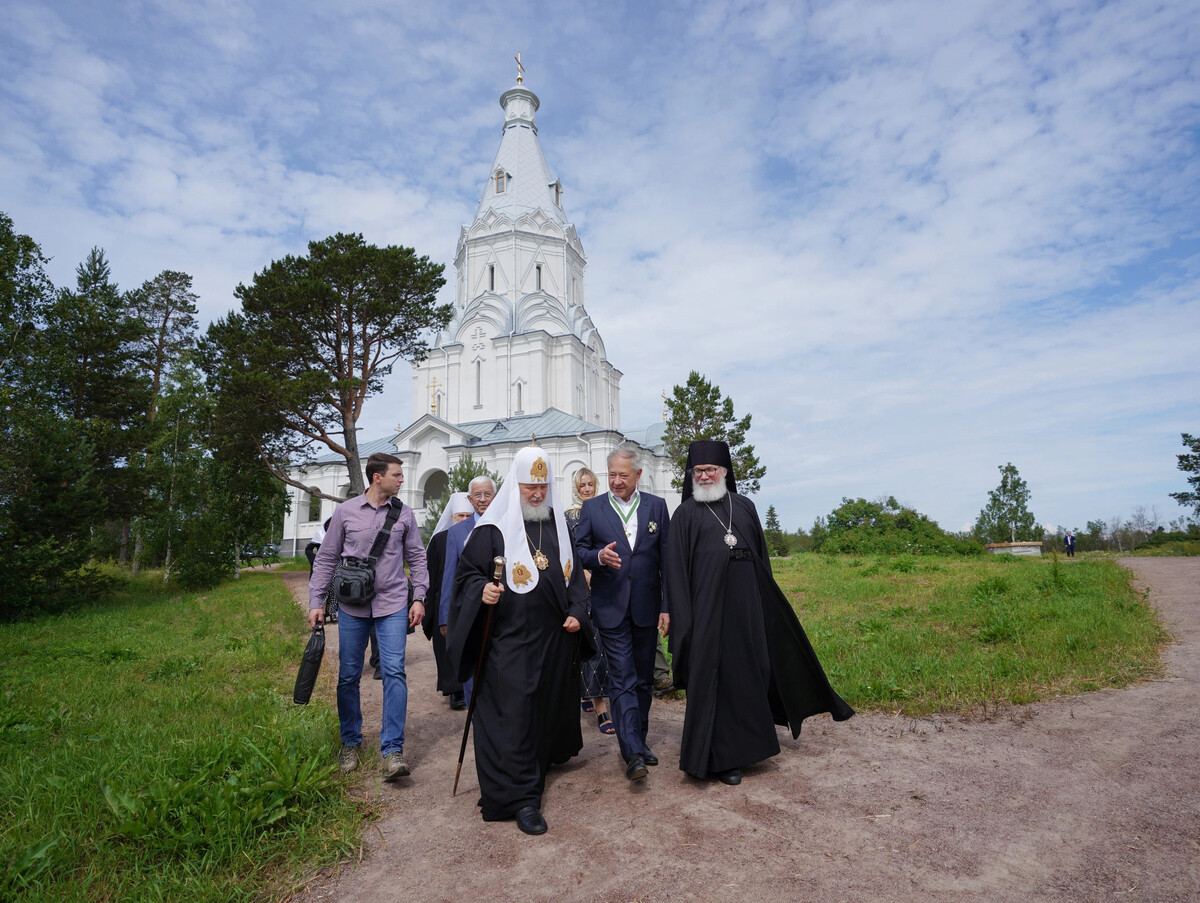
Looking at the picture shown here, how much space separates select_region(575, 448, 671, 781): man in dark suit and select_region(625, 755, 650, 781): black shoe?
133 millimetres

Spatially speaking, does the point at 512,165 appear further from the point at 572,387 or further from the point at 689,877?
the point at 689,877

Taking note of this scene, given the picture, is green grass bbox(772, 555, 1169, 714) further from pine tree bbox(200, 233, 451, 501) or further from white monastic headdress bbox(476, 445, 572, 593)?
pine tree bbox(200, 233, 451, 501)

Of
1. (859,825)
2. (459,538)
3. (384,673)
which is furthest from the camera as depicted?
(459,538)

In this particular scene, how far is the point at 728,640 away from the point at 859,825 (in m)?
1.24

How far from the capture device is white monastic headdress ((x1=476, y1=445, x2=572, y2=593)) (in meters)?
3.92

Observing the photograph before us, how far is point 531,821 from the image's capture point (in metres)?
3.40

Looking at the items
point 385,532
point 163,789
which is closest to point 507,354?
point 385,532

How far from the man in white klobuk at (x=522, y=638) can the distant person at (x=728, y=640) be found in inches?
27.0

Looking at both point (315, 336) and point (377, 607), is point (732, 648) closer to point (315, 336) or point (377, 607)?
point (377, 607)

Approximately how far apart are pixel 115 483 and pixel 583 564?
15.2 m

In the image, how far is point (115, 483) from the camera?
15.2 m

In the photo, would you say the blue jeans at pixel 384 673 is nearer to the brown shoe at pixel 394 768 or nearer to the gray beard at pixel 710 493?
the brown shoe at pixel 394 768

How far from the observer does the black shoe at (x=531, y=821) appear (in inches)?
132

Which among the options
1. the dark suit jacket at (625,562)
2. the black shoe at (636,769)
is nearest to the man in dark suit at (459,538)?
the dark suit jacket at (625,562)
